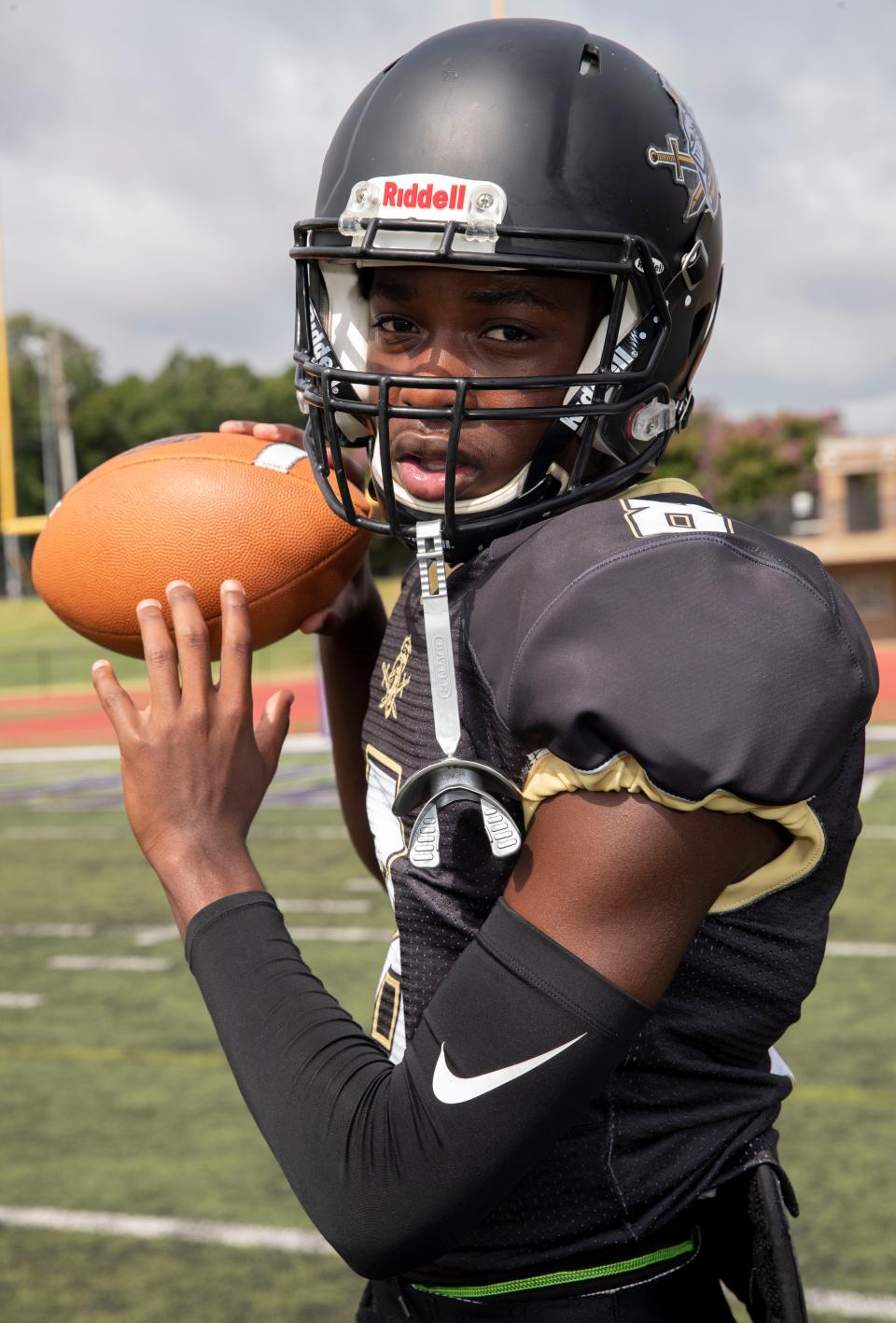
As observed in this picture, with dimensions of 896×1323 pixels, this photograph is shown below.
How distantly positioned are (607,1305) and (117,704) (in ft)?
2.30

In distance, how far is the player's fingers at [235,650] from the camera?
1.27 meters

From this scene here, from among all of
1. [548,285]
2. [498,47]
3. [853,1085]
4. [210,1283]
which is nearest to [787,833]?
[548,285]

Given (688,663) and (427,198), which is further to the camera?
(427,198)

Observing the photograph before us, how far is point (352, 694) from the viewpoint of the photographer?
1.92 metres

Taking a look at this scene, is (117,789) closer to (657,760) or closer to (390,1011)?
(390,1011)

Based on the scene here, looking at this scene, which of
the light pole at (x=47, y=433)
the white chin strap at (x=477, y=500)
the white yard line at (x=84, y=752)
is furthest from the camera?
the light pole at (x=47, y=433)

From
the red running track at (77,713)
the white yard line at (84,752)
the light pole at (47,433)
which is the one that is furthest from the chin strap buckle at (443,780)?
the light pole at (47,433)

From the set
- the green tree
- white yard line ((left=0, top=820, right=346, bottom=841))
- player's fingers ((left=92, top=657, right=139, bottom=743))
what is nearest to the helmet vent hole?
player's fingers ((left=92, top=657, right=139, bottom=743))

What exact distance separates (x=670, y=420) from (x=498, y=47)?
16.3 inches

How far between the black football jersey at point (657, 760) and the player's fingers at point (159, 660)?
0.24m

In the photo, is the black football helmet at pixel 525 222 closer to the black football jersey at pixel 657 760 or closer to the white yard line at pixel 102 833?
the black football jersey at pixel 657 760

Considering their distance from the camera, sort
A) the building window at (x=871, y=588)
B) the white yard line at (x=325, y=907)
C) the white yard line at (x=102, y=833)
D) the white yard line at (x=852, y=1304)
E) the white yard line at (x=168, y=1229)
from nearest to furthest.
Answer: the white yard line at (x=852, y=1304) < the white yard line at (x=168, y=1229) < the white yard line at (x=325, y=907) < the white yard line at (x=102, y=833) < the building window at (x=871, y=588)

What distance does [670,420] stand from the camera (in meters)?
1.48

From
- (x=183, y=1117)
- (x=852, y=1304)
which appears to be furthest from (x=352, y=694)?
(x=183, y=1117)
